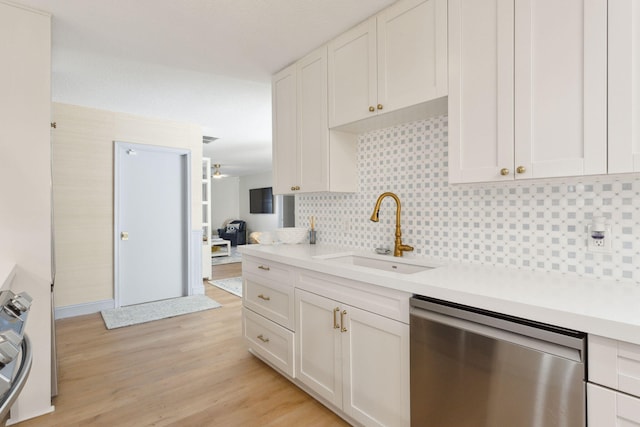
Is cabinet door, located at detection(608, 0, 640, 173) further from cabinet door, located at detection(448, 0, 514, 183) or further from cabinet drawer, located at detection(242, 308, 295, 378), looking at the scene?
cabinet drawer, located at detection(242, 308, 295, 378)

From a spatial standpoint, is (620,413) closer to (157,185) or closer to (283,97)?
(283,97)

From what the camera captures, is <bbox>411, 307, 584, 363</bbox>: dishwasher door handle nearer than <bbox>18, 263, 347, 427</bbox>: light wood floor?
Yes

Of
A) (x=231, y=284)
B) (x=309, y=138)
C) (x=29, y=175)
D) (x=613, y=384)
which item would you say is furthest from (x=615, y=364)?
(x=231, y=284)

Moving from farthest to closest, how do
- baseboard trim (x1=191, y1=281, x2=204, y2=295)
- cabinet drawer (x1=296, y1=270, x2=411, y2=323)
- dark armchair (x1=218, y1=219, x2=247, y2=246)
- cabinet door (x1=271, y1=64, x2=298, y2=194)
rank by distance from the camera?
dark armchair (x1=218, y1=219, x2=247, y2=246), baseboard trim (x1=191, y1=281, x2=204, y2=295), cabinet door (x1=271, y1=64, x2=298, y2=194), cabinet drawer (x1=296, y1=270, x2=411, y2=323)

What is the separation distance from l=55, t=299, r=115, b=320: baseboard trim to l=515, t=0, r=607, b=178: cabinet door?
4.46 m

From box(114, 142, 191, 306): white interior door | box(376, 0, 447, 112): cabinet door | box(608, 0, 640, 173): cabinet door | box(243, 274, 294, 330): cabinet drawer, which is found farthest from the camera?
box(114, 142, 191, 306): white interior door

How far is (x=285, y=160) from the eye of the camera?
2812 mm

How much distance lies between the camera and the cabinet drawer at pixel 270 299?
7.30 feet

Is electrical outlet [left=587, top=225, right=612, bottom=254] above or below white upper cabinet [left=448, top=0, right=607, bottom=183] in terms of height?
below

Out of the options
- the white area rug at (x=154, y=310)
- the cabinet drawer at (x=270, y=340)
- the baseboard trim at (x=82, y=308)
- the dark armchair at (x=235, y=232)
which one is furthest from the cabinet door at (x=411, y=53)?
the dark armchair at (x=235, y=232)

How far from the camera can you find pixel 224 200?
1184cm

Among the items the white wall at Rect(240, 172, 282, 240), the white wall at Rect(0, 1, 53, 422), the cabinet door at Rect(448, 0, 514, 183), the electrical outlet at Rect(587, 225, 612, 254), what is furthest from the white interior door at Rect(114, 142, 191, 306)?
the white wall at Rect(240, 172, 282, 240)

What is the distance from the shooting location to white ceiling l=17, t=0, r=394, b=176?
6.50ft

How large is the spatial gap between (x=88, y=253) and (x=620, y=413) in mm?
4626
